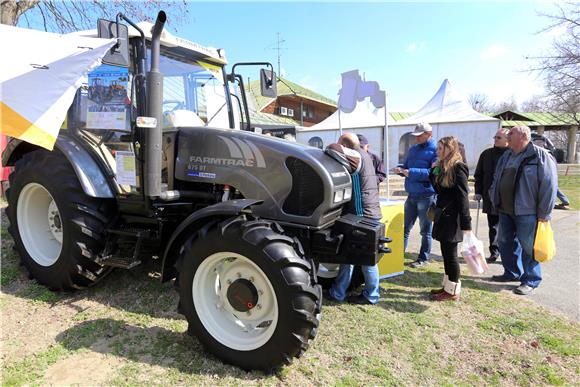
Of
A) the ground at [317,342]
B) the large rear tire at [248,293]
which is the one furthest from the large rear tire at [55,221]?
the large rear tire at [248,293]

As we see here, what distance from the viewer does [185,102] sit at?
400 centimetres

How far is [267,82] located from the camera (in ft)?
14.2

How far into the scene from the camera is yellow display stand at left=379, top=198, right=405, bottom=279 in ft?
14.3

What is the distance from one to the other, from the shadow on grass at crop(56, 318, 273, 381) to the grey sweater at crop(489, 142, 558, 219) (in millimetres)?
3408

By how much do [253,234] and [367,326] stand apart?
1.57 meters

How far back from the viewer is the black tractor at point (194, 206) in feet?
8.63

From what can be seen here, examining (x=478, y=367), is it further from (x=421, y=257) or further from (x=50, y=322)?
(x=50, y=322)

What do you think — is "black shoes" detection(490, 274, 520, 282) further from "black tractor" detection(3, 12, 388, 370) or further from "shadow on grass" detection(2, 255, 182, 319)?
"shadow on grass" detection(2, 255, 182, 319)

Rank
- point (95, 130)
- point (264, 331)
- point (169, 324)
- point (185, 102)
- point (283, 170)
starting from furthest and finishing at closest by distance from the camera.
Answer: point (185, 102) < point (95, 130) < point (169, 324) < point (283, 170) < point (264, 331)

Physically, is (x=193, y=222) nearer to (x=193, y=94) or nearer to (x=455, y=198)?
(x=193, y=94)

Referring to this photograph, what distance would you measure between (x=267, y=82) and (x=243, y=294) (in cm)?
253

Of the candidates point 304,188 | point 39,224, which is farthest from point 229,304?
point 39,224

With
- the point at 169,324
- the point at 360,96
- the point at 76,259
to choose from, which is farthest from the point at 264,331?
the point at 360,96

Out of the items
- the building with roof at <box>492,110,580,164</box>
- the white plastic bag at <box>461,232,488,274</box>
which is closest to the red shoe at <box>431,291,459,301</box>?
the white plastic bag at <box>461,232,488,274</box>
